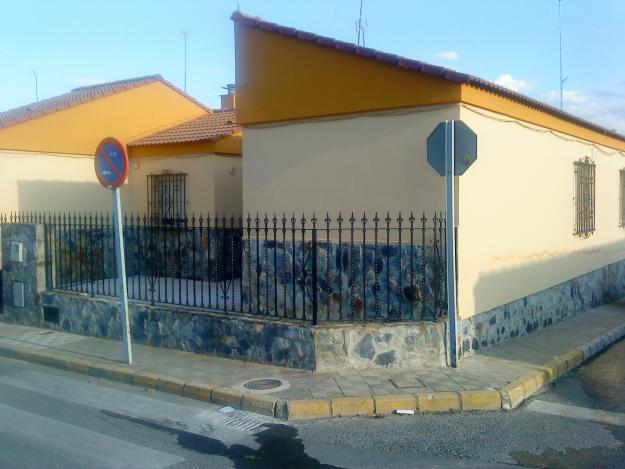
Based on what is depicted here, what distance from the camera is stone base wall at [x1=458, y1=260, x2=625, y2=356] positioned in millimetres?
7992

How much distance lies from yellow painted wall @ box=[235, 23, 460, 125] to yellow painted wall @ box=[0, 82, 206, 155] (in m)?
5.46

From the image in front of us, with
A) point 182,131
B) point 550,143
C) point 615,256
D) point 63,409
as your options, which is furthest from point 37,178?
point 615,256

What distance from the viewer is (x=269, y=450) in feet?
17.4

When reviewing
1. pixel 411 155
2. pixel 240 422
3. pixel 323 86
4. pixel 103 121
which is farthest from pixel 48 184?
pixel 240 422

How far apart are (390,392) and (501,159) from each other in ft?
12.5

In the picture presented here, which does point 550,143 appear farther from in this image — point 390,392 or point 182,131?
point 182,131

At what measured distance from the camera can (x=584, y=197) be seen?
38.0ft

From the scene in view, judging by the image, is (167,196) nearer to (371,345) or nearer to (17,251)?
(17,251)

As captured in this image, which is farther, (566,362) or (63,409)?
(566,362)

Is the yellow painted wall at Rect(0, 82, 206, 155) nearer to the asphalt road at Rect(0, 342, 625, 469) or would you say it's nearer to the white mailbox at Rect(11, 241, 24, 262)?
the white mailbox at Rect(11, 241, 24, 262)

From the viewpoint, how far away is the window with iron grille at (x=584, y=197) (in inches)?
443

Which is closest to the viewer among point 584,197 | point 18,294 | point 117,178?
point 117,178

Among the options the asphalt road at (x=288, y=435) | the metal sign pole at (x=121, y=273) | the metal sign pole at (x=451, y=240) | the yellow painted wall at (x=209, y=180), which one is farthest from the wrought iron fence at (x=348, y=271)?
the yellow painted wall at (x=209, y=180)

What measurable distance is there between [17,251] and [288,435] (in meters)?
6.86
